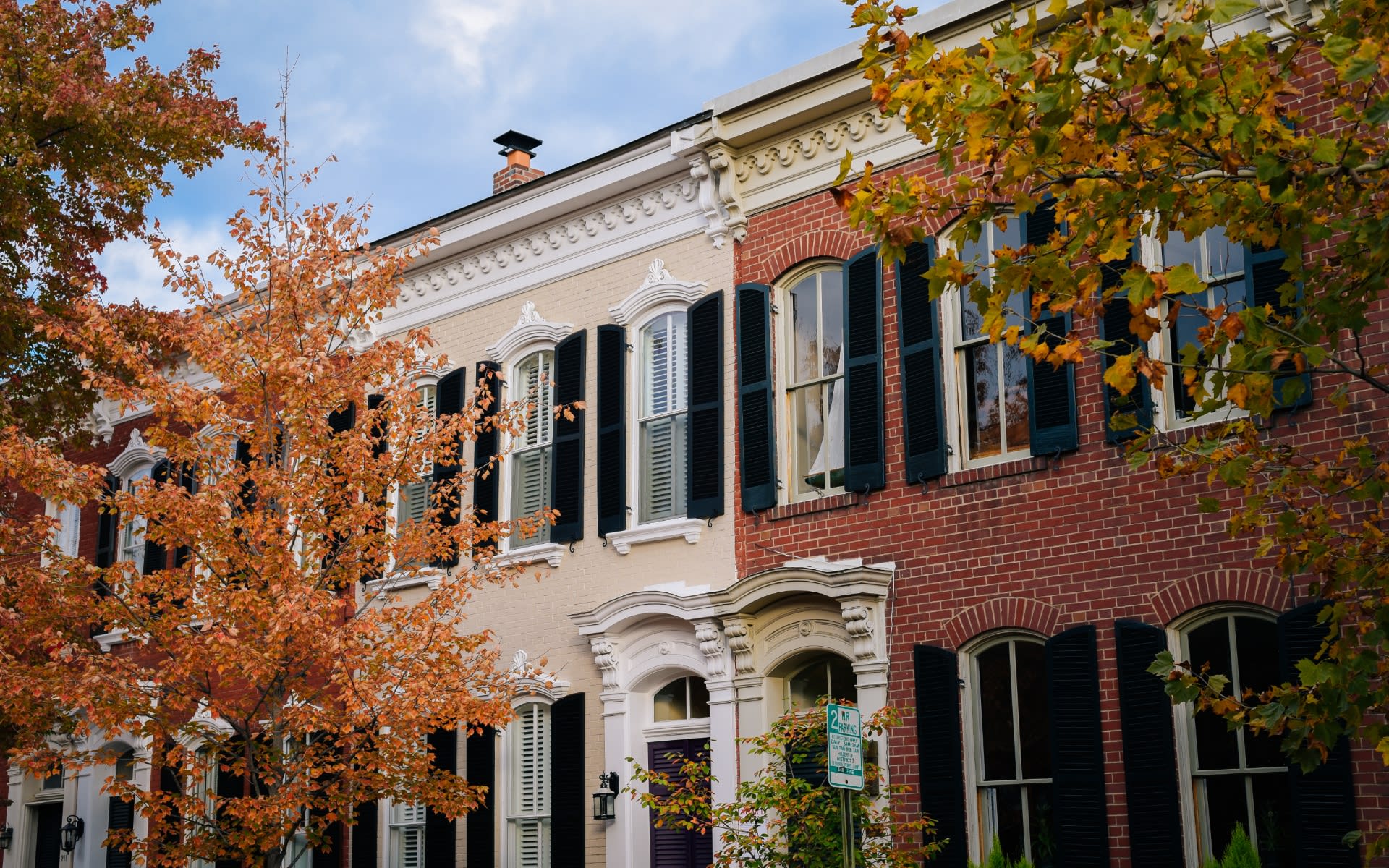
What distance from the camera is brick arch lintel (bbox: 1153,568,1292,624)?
12062 millimetres

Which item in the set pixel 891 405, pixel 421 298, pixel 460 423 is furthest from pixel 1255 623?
pixel 421 298

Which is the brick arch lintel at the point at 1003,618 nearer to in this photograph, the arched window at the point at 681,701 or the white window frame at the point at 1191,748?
the white window frame at the point at 1191,748

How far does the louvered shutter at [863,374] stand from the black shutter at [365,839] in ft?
24.9

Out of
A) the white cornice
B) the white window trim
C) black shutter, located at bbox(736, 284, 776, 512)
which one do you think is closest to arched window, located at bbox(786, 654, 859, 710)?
the white window trim

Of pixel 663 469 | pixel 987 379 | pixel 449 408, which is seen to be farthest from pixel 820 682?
pixel 449 408

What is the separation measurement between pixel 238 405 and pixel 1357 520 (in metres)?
9.98

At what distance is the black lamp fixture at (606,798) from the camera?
16.0 metres

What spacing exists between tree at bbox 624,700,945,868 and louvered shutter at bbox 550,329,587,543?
395cm

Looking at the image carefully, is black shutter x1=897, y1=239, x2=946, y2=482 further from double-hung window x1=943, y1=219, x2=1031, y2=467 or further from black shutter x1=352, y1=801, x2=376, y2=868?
black shutter x1=352, y1=801, x2=376, y2=868

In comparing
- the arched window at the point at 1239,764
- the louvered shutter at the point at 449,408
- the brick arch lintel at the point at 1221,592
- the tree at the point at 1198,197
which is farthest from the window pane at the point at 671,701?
the tree at the point at 1198,197

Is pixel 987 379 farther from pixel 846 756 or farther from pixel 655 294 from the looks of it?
pixel 846 756

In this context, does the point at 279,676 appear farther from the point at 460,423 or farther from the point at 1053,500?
the point at 1053,500

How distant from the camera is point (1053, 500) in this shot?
44.4 feet

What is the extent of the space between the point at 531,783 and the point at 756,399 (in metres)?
5.09
